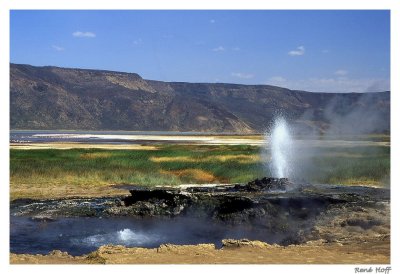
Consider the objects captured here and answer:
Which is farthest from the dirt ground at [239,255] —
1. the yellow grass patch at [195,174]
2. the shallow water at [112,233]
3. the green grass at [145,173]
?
the yellow grass patch at [195,174]

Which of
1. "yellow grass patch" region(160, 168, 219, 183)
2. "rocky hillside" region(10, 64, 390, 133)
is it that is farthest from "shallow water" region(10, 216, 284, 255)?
"rocky hillside" region(10, 64, 390, 133)

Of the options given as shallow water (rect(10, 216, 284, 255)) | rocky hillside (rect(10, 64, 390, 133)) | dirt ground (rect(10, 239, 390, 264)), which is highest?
rocky hillside (rect(10, 64, 390, 133))

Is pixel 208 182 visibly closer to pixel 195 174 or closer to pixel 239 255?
pixel 195 174

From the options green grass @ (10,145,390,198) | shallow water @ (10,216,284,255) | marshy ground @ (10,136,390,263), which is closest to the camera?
marshy ground @ (10,136,390,263)

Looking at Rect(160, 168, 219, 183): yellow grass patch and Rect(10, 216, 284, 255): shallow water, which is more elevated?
Rect(160, 168, 219, 183): yellow grass patch

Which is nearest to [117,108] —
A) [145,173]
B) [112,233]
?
[145,173]

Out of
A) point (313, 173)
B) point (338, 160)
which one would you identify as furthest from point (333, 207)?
point (338, 160)

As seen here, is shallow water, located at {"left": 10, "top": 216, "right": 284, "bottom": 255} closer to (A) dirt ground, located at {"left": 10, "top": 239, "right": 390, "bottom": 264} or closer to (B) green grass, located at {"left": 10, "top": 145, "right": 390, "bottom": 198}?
(A) dirt ground, located at {"left": 10, "top": 239, "right": 390, "bottom": 264}
